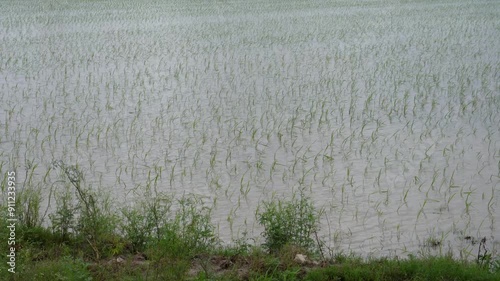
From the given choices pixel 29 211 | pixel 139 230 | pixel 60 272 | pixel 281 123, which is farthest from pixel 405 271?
pixel 281 123

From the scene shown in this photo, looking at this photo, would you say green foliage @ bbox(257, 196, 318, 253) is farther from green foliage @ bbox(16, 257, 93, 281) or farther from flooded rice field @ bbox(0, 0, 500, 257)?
green foliage @ bbox(16, 257, 93, 281)

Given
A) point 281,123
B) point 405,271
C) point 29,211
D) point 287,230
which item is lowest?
point 405,271

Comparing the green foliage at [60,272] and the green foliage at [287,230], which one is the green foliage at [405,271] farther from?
the green foliage at [60,272]

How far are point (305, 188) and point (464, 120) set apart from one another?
283 centimetres

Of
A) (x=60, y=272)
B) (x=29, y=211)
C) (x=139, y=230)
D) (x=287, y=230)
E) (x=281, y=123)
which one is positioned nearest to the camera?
(x=60, y=272)

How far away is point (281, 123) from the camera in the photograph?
8000 mm

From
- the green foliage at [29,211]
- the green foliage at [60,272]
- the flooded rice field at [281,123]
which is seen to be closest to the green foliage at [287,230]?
the flooded rice field at [281,123]

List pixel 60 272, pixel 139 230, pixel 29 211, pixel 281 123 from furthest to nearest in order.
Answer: pixel 281 123, pixel 29 211, pixel 139 230, pixel 60 272

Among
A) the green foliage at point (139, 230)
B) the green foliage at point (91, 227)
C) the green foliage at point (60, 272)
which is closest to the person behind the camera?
the green foliage at point (60, 272)

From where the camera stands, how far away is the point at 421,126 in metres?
7.78

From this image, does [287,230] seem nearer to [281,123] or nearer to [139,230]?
[139,230]

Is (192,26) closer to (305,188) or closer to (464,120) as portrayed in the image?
(464,120)

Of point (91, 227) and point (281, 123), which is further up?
point (281, 123)

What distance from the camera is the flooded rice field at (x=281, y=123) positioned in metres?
5.70
